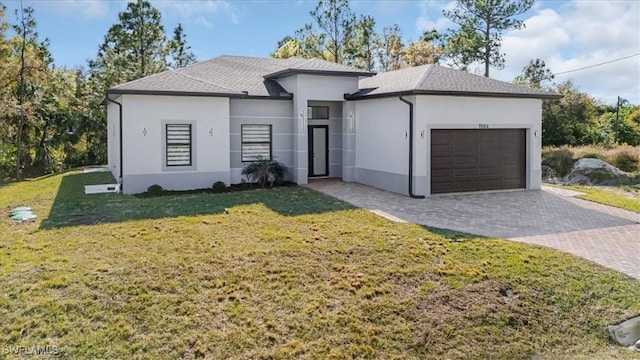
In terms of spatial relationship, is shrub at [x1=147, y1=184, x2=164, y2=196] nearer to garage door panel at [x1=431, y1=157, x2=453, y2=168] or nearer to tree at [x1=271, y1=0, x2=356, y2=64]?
garage door panel at [x1=431, y1=157, x2=453, y2=168]

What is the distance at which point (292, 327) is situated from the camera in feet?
23.5

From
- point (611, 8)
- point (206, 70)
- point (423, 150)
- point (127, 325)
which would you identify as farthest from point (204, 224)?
point (611, 8)

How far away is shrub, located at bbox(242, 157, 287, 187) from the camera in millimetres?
17594

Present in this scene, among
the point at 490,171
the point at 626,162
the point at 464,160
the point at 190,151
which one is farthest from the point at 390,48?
the point at 190,151

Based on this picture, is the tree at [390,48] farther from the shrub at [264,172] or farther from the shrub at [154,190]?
the shrub at [154,190]

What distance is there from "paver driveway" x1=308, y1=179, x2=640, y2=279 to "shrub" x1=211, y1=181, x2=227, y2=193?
9.74 feet

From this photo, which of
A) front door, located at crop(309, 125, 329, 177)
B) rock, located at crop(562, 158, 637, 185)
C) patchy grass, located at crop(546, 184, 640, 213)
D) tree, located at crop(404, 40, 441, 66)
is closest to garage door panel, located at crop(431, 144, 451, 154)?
patchy grass, located at crop(546, 184, 640, 213)

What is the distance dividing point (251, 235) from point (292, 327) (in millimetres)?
3708

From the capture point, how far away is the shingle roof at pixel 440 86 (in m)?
15.7

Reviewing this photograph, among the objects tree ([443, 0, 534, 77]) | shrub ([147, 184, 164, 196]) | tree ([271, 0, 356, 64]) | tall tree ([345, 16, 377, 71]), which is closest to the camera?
shrub ([147, 184, 164, 196])

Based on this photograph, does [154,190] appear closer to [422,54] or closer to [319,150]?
[319,150]

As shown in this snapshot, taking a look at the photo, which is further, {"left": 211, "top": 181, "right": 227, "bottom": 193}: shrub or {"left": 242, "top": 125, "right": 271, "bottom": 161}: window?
{"left": 242, "top": 125, "right": 271, "bottom": 161}: window

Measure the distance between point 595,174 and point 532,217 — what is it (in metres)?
10.3

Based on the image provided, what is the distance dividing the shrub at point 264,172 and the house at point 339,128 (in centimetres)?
51
